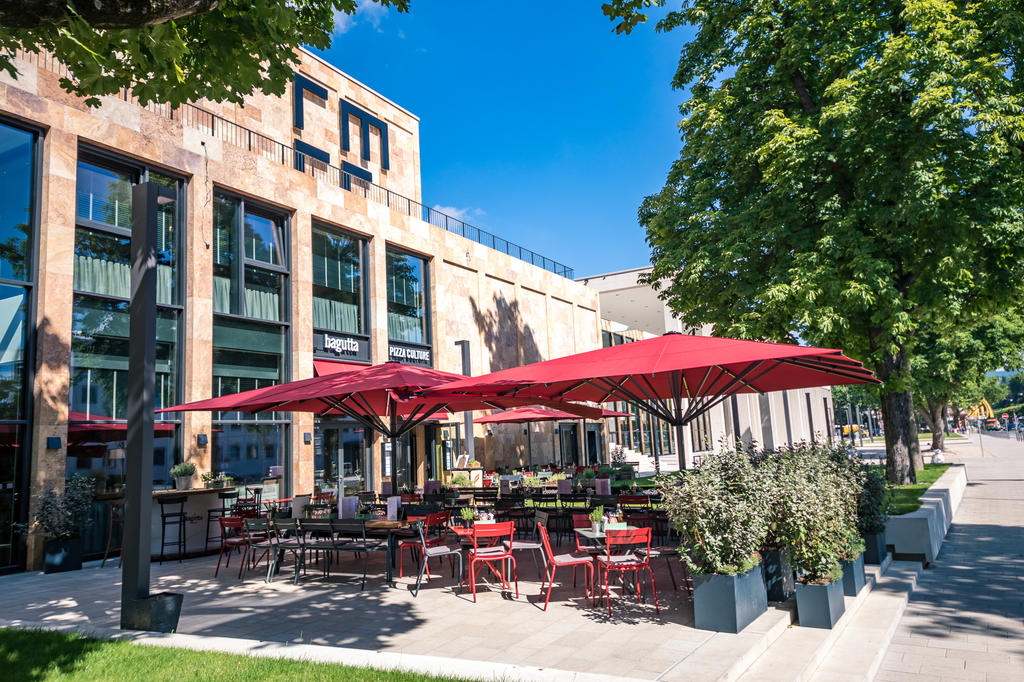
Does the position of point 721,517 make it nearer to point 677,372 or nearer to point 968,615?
point 968,615

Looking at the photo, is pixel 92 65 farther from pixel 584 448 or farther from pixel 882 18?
pixel 584 448

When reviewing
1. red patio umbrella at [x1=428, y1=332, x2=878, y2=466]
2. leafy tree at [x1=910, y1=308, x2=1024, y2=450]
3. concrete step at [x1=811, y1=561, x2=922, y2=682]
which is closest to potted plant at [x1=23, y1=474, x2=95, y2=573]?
red patio umbrella at [x1=428, y1=332, x2=878, y2=466]

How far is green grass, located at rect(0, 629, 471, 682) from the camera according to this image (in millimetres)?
4648

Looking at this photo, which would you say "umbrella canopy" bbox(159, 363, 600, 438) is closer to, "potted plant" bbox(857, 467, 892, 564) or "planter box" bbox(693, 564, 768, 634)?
"planter box" bbox(693, 564, 768, 634)

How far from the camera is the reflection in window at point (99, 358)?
497 inches

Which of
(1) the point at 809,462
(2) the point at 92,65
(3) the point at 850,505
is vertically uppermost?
(2) the point at 92,65

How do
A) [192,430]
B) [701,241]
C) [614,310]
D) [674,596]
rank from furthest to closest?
[614,310] < [701,241] < [192,430] < [674,596]

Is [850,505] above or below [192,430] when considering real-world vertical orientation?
below

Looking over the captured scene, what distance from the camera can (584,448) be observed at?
108 ft

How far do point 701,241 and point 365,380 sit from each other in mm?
9724

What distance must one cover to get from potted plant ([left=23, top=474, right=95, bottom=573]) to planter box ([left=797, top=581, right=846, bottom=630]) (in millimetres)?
11112

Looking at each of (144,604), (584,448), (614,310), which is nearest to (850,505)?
(144,604)

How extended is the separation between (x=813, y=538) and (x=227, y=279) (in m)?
14.1

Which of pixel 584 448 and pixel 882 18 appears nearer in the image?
pixel 882 18
